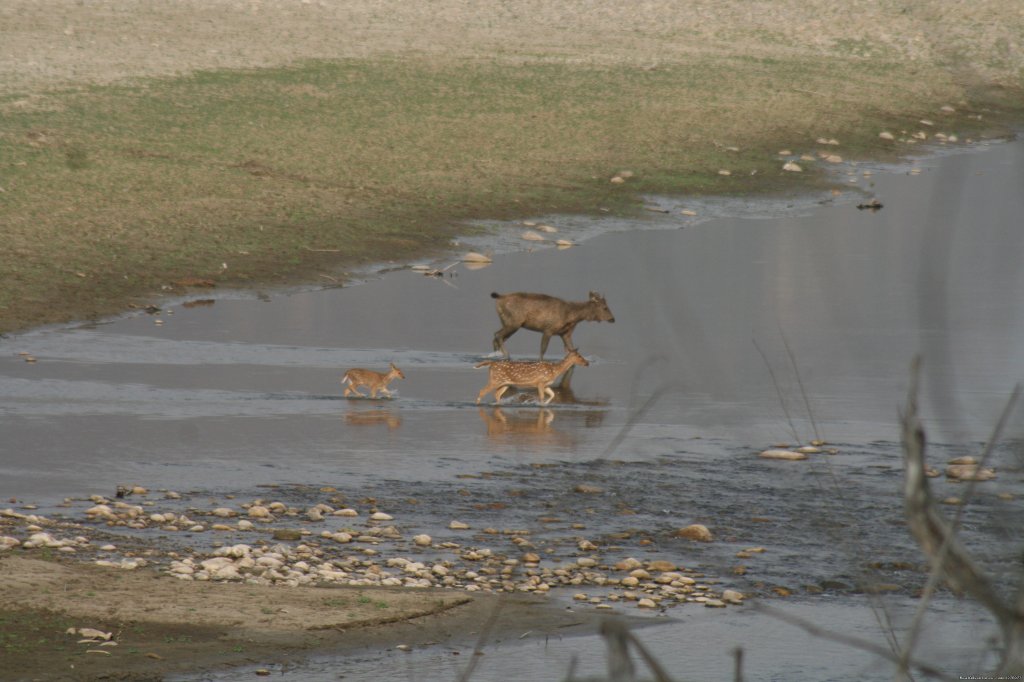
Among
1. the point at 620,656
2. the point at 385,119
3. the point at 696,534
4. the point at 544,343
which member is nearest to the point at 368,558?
the point at 696,534

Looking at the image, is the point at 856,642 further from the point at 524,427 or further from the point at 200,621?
the point at 524,427

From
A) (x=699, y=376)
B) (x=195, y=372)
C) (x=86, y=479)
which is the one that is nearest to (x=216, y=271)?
(x=195, y=372)

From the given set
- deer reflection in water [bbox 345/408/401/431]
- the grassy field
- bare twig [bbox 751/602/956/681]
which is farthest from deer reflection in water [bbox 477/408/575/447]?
bare twig [bbox 751/602/956/681]

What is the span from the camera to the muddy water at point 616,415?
8.91 meters

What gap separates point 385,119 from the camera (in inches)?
1196

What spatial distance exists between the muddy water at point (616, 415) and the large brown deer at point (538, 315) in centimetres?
38

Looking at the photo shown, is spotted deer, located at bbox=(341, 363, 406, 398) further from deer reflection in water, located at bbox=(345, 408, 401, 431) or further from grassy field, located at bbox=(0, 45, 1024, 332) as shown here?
grassy field, located at bbox=(0, 45, 1024, 332)

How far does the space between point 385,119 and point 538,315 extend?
46.0ft

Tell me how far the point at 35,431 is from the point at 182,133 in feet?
50.6

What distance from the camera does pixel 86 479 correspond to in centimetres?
1164

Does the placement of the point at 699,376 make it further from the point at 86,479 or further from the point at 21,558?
the point at 21,558

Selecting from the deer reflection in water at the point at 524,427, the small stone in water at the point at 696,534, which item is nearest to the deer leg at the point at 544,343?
the deer reflection in water at the point at 524,427

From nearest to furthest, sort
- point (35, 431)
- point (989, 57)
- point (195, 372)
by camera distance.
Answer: point (35, 431), point (195, 372), point (989, 57)

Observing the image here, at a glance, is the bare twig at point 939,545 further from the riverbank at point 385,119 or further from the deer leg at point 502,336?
the deer leg at point 502,336
